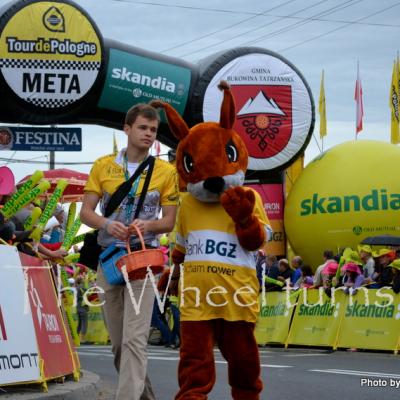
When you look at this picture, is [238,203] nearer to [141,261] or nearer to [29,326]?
[141,261]

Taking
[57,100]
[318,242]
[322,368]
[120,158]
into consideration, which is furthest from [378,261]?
[120,158]

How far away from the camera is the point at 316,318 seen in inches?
664

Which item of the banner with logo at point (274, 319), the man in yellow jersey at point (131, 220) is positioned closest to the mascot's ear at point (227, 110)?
the man in yellow jersey at point (131, 220)

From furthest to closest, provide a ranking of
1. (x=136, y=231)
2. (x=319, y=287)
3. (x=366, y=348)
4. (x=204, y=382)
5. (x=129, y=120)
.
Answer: (x=319, y=287) → (x=366, y=348) → (x=129, y=120) → (x=136, y=231) → (x=204, y=382)

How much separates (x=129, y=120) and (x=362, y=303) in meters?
9.24

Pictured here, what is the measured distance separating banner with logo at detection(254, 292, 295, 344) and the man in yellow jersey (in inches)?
418

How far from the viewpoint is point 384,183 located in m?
23.7

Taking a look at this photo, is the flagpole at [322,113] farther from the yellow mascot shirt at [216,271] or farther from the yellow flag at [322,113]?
the yellow mascot shirt at [216,271]

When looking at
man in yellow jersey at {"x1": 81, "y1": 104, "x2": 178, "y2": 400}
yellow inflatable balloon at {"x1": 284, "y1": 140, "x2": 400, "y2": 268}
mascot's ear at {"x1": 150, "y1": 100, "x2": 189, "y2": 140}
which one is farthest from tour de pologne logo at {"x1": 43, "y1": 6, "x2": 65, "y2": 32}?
mascot's ear at {"x1": 150, "y1": 100, "x2": 189, "y2": 140}

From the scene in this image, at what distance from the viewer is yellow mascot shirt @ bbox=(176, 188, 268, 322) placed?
249 inches

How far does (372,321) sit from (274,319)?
284cm

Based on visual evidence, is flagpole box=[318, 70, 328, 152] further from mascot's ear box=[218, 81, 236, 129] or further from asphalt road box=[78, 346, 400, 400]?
mascot's ear box=[218, 81, 236, 129]

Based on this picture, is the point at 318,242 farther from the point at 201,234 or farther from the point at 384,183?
the point at 201,234

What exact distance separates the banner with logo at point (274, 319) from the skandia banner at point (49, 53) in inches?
186
